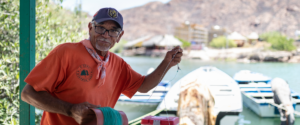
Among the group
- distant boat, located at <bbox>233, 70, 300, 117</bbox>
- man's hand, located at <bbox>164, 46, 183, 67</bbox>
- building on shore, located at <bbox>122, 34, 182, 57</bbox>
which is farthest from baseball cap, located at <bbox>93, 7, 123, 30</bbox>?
building on shore, located at <bbox>122, 34, 182, 57</bbox>

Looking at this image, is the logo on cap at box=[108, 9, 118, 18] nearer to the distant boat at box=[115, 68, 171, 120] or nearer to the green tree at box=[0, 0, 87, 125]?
the green tree at box=[0, 0, 87, 125]

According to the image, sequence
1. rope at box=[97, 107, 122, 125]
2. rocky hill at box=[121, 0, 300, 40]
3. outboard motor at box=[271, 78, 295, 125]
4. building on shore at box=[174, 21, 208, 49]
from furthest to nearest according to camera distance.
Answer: rocky hill at box=[121, 0, 300, 40]
building on shore at box=[174, 21, 208, 49]
outboard motor at box=[271, 78, 295, 125]
rope at box=[97, 107, 122, 125]

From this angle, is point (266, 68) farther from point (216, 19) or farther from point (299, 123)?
point (216, 19)

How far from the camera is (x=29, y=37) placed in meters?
1.29

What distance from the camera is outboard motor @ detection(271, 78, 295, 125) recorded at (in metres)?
4.46

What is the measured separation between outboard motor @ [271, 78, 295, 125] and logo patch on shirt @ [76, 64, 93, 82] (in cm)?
435

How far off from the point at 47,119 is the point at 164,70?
551 mm

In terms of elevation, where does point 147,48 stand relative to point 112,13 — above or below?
above

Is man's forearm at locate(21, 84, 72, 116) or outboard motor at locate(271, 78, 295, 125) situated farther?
outboard motor at locate(271, 78, 295, 125)

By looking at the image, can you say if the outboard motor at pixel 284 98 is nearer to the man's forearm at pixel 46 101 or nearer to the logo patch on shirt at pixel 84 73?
the logo patch on shirt at pixel 84 73

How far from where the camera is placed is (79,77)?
89 centimetres

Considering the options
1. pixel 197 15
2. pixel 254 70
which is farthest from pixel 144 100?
pixel 197 15

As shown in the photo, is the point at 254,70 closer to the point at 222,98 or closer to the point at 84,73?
the point at 222,98

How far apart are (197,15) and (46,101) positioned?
192 ft
